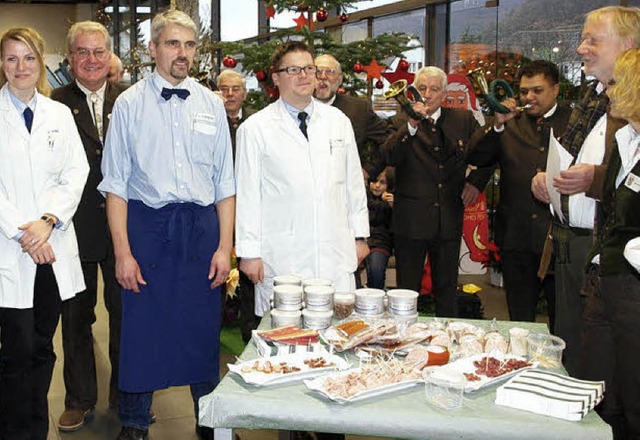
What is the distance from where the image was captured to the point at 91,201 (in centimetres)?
322

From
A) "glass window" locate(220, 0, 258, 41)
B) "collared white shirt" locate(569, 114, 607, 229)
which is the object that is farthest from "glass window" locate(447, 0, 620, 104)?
"glass window" locate(220, 0, 258, 41)

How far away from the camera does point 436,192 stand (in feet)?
12.9

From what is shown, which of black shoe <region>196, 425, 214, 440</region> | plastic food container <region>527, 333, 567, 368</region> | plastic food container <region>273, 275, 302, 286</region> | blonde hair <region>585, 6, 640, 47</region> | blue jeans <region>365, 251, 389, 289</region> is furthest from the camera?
blue jeans <region>365, 251, 389, 289</region>

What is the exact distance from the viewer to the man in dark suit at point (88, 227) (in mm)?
3223

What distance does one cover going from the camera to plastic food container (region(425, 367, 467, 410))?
1786 millimetres

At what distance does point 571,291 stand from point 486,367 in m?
1.04

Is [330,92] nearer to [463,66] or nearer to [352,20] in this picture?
[463,66]

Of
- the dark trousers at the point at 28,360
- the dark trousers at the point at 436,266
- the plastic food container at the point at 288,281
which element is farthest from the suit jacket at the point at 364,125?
the dark trousers at the point at 28,360

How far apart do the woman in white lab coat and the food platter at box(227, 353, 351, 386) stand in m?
1.05

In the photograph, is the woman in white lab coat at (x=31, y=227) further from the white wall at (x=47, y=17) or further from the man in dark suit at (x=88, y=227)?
the white wall at (x=47, y=17)

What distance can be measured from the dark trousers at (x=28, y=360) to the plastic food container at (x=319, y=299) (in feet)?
3.32

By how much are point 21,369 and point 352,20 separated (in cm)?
566

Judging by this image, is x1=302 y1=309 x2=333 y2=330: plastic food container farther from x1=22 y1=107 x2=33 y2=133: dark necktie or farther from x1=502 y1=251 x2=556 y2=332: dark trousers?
x1=502 y1=251 x2=556 y2=332: dark trousers

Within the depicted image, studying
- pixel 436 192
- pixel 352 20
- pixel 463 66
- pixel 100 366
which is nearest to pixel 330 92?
pixel 436 192
